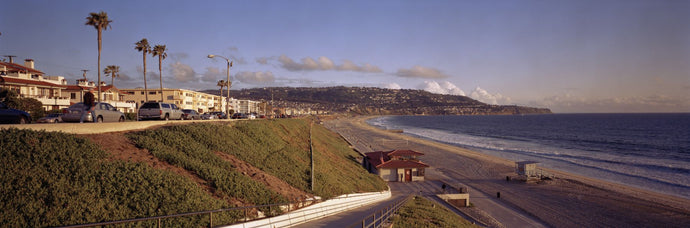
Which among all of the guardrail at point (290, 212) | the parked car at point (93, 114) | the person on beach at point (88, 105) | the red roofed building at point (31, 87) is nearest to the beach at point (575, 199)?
the guardrail at point (290, 212)

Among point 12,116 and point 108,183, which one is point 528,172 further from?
point 12,116

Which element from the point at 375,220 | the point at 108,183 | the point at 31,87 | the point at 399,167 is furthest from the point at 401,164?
the point at 31,87

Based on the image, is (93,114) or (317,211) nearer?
(317,211)

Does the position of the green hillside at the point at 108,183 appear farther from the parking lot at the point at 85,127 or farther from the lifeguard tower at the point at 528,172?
the lifeguard tower at the point at 528,172

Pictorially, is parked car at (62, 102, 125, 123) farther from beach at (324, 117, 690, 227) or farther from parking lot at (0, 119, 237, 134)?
beach at (324, 117, 690, 227)

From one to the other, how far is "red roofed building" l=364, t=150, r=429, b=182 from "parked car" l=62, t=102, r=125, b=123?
82.3ft

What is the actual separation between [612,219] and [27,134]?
3572cm

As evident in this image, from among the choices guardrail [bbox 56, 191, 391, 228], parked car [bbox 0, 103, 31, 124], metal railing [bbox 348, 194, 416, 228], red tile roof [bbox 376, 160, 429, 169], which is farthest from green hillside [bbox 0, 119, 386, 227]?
red tile roof [bbox 376, 160, 429, 169]

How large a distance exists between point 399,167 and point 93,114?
28102mm

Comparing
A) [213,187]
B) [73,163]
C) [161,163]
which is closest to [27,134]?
[73,163]

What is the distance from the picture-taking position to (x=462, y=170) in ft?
151

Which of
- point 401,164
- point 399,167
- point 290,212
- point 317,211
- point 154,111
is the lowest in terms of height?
point 399,167

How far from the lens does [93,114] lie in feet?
57.9

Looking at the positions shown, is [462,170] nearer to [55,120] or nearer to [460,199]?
[460,199]
